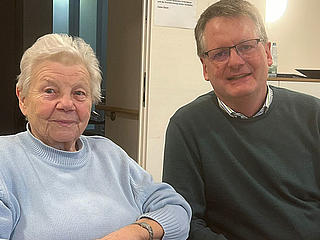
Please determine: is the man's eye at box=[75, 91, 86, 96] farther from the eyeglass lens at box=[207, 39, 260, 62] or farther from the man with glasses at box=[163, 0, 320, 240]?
the eyeglass lens at box=[207, 39, 260, 62]

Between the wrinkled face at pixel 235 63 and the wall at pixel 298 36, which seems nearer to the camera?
the wrinkled face at pixel 235 63

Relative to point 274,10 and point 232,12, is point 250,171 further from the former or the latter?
point 274,10

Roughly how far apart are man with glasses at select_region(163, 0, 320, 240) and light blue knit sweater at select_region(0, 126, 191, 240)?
0.37 ft

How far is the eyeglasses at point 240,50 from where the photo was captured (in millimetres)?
1354

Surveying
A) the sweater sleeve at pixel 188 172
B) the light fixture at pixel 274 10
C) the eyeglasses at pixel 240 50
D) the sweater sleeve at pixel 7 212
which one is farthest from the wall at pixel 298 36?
the sweater sleeve at pixel 7 212

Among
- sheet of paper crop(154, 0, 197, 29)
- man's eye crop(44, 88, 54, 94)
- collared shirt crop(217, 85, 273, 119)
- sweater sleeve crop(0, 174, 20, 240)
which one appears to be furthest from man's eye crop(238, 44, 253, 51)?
sheet of paper crop(154, 0, 197, 29)

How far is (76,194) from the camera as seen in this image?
1.21m

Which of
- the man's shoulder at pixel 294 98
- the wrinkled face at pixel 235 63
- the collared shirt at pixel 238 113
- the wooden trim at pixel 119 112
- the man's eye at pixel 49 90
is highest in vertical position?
the wrinkled face at pixel 235 63

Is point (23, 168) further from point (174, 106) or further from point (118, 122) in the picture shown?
point (118, 122)

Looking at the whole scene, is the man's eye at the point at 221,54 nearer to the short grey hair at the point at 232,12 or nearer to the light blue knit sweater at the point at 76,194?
the short grey hair at the point at 232,12

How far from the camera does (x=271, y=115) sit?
1.41 meters

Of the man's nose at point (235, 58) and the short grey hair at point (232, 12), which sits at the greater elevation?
the short grey hair at point (232, 12)

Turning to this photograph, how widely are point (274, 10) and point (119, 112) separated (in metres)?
1.46

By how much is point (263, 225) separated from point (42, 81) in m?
0.81
